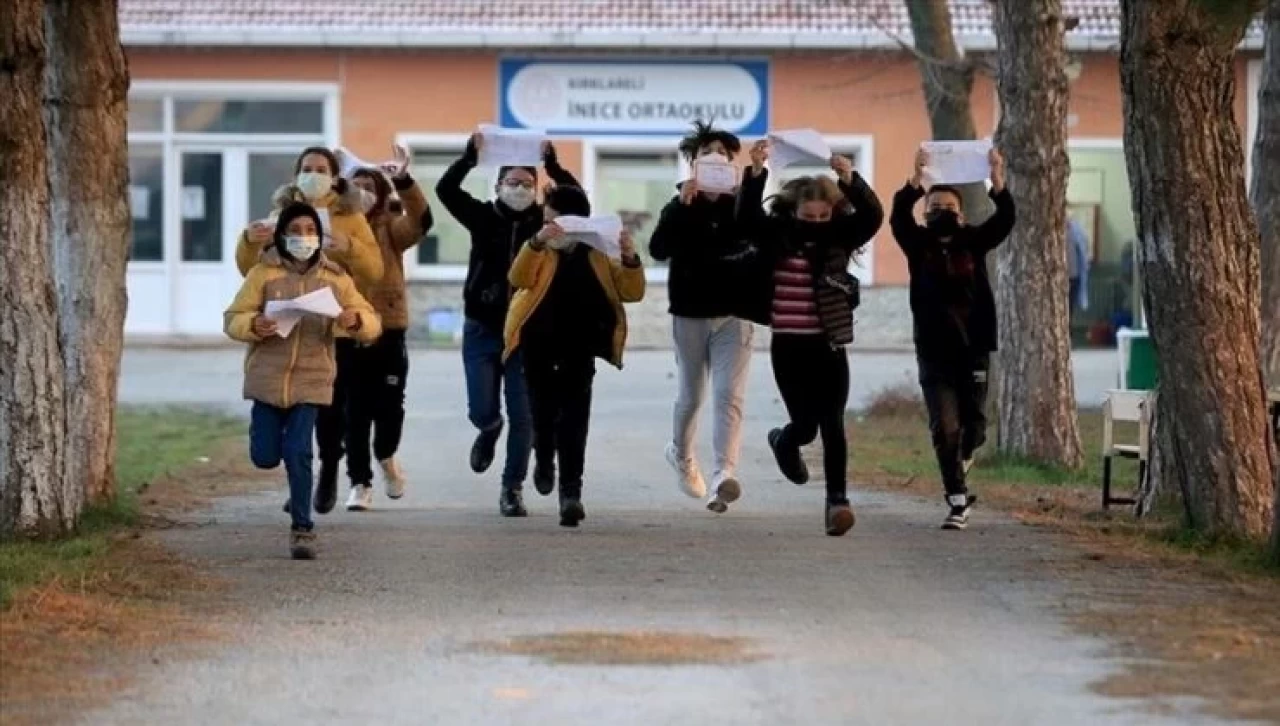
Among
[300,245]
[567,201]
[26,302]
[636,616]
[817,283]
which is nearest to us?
[636,616]

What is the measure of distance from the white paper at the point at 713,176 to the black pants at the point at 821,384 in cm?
79

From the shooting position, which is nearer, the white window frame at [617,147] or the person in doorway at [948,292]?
the person in doorway at [948,292]

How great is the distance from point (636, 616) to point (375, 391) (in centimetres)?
379

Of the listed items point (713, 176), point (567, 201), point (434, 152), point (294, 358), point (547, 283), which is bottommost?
point (294, 358)

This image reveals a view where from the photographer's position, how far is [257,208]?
110 ft

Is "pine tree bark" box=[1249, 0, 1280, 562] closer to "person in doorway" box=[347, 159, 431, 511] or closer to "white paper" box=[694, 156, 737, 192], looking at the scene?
"white paper" box=[694, 156, 737, 192]

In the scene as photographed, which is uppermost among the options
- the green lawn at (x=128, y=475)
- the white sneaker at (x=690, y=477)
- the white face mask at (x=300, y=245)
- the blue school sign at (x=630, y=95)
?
the blue school sign at (x=630, y=95)

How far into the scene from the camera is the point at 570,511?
12.4 metres

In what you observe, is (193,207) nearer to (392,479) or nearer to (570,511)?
(392,479)

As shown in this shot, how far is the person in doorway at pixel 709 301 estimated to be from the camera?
12250 millimetres

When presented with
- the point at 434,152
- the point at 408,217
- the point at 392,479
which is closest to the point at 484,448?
the point at 392,479

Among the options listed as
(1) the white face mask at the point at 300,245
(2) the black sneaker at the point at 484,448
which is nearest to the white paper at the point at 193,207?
(2) the black sneaker at the point at 484,448

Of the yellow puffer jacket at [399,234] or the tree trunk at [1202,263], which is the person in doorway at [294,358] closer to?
the yellow puffer jacket at [399,234]

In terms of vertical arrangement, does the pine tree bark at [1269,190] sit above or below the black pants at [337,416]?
above
